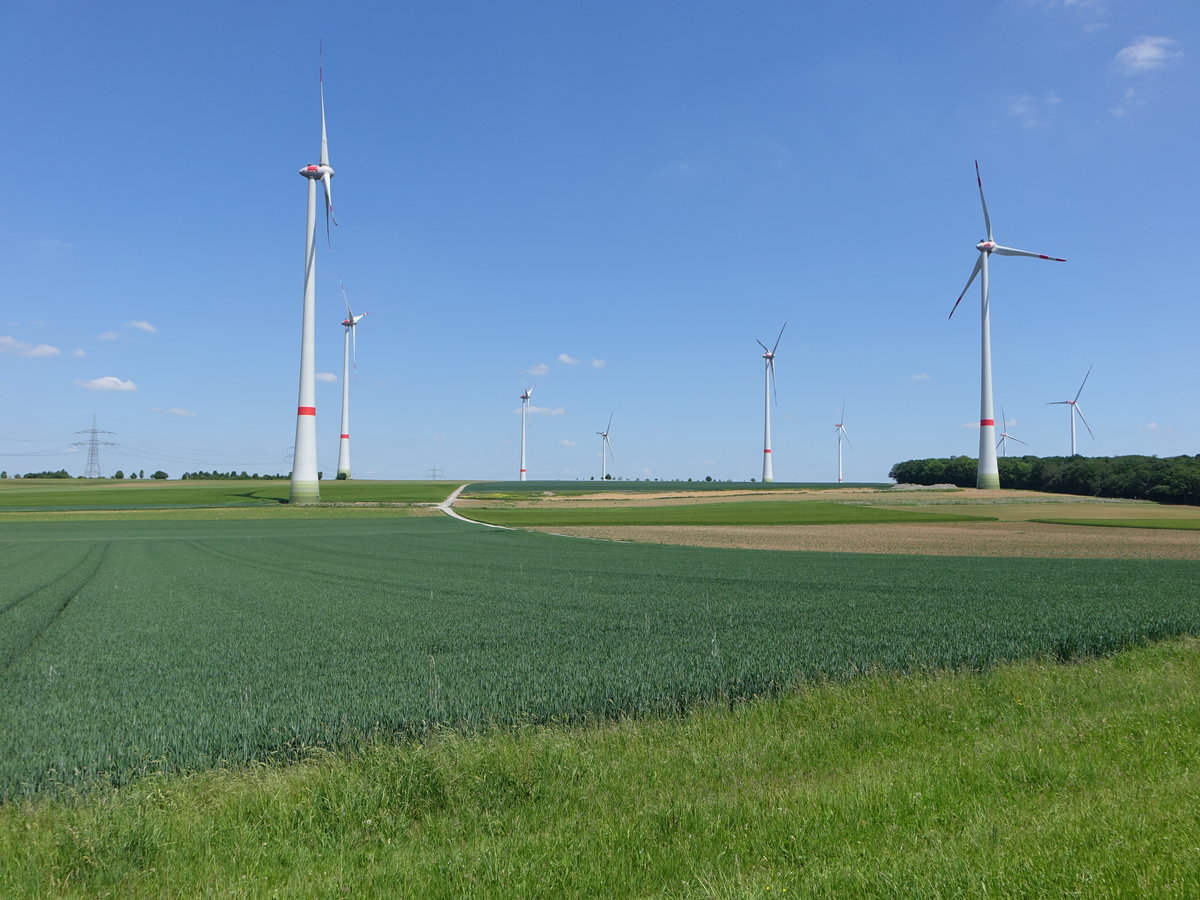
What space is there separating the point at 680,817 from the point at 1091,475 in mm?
133240

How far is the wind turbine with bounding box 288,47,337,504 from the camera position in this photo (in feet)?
309

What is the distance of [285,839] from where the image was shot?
731cm

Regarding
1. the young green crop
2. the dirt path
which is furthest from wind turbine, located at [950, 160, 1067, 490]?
the young green crop

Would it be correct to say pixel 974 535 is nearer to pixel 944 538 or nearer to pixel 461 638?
pixel 944 538

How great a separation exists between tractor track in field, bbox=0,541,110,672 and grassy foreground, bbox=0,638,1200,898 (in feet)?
34.3

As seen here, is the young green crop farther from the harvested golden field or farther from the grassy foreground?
the harvested golden field

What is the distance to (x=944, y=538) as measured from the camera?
53625 millimetres

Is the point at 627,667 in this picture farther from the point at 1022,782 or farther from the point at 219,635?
the point at 219,635

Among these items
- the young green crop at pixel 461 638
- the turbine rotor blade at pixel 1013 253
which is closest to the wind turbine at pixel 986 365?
the turbine rotor blade at pixel 1013 253

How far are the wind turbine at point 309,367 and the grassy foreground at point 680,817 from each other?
306 ft

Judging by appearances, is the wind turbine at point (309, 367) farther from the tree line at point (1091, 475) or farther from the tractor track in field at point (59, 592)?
the tree line at point (1091, 475)

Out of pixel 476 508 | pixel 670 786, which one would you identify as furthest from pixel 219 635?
pixel 476 508

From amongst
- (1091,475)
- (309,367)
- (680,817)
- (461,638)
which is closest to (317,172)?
(309,367)

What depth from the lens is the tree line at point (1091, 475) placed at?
99.9 meters
